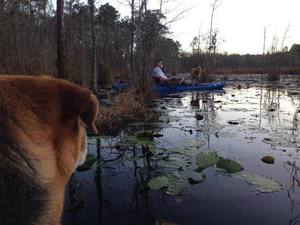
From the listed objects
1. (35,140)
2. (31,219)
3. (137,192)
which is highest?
(35,140)

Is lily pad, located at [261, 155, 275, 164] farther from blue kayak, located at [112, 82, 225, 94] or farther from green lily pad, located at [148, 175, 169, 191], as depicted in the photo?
blue kayak, located at [112, 82, 225, 94]

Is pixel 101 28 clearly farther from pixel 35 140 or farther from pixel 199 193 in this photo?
pixel 35 140

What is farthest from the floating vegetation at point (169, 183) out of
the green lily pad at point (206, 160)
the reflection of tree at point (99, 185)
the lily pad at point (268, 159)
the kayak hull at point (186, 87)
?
the kayak hull at point (186, 87)

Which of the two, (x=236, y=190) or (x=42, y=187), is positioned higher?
(x=42, y=187)

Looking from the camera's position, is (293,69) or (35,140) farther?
(293,69)

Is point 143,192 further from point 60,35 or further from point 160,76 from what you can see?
point 160,76

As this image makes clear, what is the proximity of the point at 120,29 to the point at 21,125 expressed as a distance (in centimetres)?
3925

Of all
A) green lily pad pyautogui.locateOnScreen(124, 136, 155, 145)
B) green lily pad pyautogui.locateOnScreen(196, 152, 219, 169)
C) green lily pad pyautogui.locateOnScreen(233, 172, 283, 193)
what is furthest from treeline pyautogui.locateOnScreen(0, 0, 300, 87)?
green lily pad pyautogui.locateOnScreen(233, 172, 283, 193)

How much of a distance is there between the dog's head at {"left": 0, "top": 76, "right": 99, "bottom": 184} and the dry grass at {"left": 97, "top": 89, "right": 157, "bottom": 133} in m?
7.77

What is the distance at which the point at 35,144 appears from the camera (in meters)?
1.22

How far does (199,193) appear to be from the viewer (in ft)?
16.6

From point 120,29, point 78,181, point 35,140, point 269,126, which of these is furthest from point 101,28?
point 35,140

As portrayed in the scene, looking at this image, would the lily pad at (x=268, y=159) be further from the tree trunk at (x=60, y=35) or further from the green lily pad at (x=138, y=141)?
the tree trunk at (x=60, y=35)

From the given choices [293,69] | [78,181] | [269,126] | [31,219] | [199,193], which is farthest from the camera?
[293,69]
